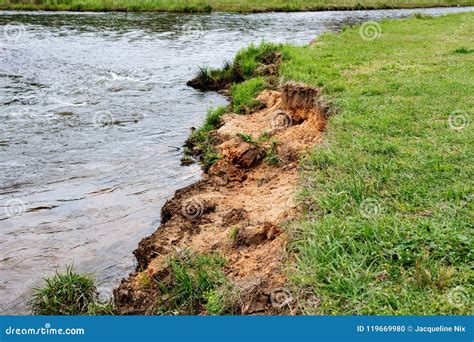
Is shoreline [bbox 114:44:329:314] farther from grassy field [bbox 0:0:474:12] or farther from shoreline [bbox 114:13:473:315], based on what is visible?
grassy field [bbox 0:0:474:12]

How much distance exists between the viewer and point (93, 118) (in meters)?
18.2

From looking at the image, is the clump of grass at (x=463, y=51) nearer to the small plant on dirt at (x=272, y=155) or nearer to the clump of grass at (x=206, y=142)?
the clump of grass at (x=206, y=142)

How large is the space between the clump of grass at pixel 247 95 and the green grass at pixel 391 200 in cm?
206

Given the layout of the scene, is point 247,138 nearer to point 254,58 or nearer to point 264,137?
point 264,137

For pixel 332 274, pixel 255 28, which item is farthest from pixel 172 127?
pixel 255 28

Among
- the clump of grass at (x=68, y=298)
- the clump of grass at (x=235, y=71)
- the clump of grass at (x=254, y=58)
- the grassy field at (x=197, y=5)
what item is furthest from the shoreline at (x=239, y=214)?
the grassy field at (x=197, y=5)

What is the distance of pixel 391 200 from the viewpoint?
8.24 metres

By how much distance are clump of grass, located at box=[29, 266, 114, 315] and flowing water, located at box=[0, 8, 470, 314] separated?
349 millimetres

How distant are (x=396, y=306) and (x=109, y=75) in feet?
67.1

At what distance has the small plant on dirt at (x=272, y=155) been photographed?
12.2m

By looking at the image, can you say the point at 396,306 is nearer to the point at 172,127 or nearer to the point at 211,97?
the point at 172,127

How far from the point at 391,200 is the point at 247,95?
10.9 metres

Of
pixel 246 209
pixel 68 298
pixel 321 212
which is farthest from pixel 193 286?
pixel 246 209

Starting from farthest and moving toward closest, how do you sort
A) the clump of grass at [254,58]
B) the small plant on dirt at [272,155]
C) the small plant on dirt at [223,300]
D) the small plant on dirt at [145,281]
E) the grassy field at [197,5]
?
the grassy field at [197,5], the clump of grass at [254,58], the small plant on dirt at [272,155], the small plant on dirt at [145,281], the small plant on dirt at [223,300]
